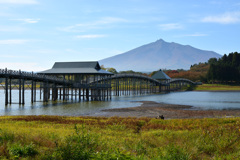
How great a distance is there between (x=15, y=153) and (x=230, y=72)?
5164 inches

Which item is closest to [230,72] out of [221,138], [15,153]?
[221,138]

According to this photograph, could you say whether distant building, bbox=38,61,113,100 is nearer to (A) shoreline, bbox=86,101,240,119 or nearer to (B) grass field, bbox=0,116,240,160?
(A) shoreline, bbox=86,101,240,119

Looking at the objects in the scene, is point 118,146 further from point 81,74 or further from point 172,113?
point 81,74

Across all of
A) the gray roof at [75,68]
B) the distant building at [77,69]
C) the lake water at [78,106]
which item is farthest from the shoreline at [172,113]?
the gray roof at [75,68]

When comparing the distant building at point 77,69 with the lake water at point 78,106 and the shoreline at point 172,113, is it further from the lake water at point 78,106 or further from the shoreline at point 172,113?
the shoreline at point 172,113

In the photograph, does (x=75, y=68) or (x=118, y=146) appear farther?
(x=75, y=68)

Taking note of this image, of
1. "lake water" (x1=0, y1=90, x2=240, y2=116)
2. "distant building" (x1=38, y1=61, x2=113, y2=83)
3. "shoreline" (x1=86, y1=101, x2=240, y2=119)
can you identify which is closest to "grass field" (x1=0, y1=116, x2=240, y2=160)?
"shoreline" (x1=86, y1=101, x2=240, y2=119)

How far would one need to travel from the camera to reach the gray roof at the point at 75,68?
63.0 m

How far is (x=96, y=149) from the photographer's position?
12.8 metres

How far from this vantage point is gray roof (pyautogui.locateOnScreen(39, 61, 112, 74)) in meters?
63.0

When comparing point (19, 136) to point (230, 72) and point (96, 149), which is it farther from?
point (230, 72)

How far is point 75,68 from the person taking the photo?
2616 inches

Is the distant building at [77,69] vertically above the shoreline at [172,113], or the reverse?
the distant building at [77,69]

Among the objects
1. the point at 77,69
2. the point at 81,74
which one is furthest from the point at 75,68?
the point at 81,74
